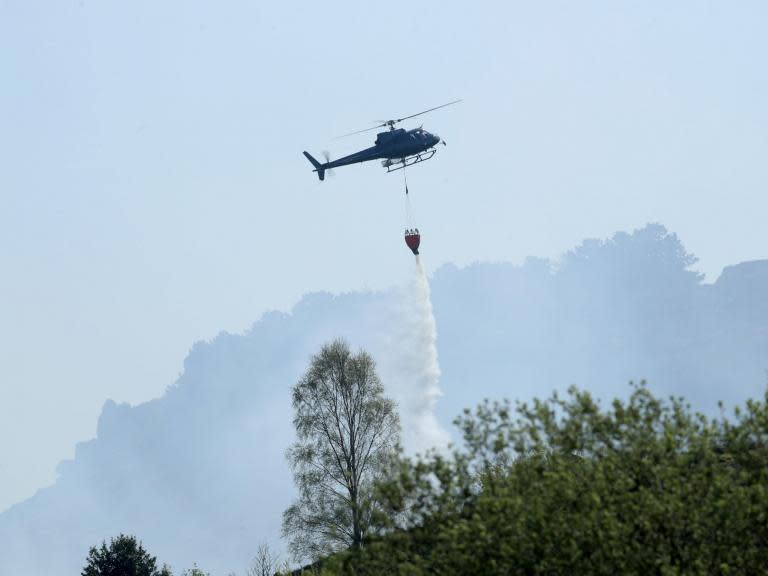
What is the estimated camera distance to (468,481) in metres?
37.1

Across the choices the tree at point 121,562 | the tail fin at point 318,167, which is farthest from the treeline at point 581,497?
the tail fin at point 318,167

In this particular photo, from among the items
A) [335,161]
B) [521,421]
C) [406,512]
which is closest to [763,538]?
[521,421]

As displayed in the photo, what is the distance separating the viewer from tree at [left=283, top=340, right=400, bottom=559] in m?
75.9

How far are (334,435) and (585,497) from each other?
45.6 meters

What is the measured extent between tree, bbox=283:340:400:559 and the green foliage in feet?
122

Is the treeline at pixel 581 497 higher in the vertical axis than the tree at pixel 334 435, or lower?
lower

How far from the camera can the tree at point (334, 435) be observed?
2990 inches

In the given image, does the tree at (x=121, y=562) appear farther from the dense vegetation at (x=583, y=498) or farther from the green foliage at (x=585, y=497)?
the green foliage at (x=585, y=497)

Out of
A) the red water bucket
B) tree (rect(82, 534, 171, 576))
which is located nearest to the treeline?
tree (rect(82, 534, 171, 576))

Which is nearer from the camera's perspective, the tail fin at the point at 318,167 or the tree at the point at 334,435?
the tree at the point at 334,435

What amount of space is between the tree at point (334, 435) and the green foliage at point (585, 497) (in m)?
37.3

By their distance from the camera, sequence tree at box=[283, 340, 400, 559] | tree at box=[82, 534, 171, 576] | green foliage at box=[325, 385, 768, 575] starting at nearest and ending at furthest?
1. green foliage at box=[325, 385, 768, 575]
2. tree at box=[283, 340, 400, 559]
3. tree at box=[82, 534, 171, 576]

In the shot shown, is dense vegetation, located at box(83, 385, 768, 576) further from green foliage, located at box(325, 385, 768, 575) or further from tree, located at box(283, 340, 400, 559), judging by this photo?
tree, located at box(283, 340, 400, 559)

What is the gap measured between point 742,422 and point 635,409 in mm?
3084
